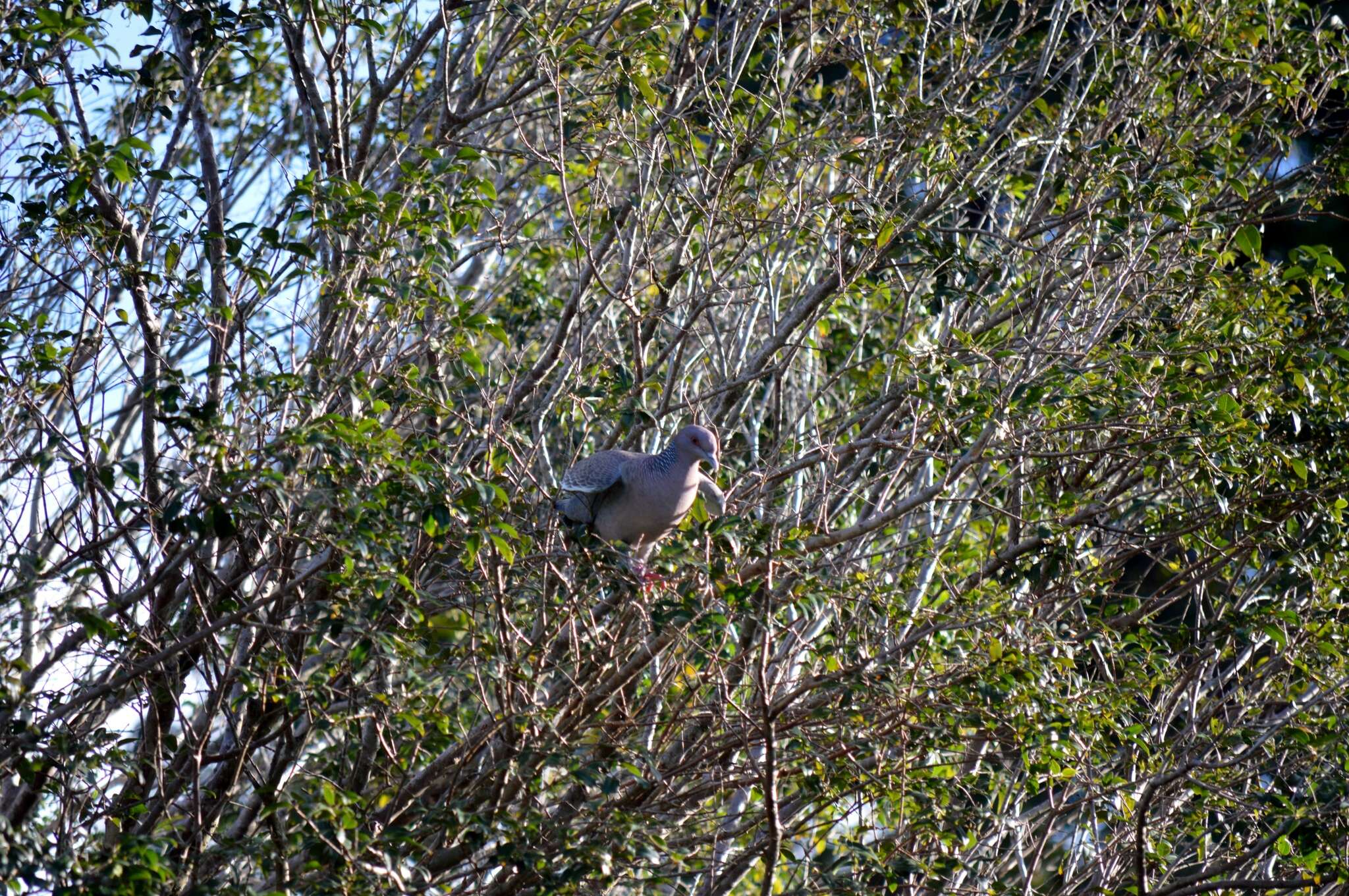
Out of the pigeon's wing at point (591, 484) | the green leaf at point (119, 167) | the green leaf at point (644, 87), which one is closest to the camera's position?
the green leaf at point (119, 167)

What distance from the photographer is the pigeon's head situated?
5246mm

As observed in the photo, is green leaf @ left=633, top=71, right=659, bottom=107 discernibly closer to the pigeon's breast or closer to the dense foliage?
the dense foliage

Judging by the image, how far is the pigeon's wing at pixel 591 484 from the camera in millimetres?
5410

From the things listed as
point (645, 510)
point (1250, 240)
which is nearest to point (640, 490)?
point (645, 510)

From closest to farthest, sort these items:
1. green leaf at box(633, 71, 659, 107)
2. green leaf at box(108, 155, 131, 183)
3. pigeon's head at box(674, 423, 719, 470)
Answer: green leaf at box(108, 155, 131, 183), pigeon's head at box(674, 423, 719, 470), green leaf at box(633, 71, 659, 107)

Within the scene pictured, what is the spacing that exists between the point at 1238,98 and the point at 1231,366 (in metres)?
2.70

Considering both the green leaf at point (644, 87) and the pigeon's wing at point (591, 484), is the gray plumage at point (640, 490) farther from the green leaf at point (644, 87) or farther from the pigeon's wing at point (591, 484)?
the green leaf at point (644, 87)

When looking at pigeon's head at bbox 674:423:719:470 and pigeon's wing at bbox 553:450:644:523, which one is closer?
pigeon's head at bbox 674:423:719:470

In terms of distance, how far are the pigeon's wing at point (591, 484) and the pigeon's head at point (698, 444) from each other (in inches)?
9.1

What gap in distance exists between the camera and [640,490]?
531 centimetres

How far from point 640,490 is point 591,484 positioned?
236 mm

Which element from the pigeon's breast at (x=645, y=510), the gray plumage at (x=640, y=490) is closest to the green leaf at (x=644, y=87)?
the gray plumage at (x=640, y=490)

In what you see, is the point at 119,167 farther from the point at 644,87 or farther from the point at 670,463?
the point at 670,463

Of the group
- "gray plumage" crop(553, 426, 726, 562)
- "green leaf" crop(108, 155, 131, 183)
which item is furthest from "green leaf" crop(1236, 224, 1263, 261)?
"green leaf" crop(108, 155, 131, 183)
